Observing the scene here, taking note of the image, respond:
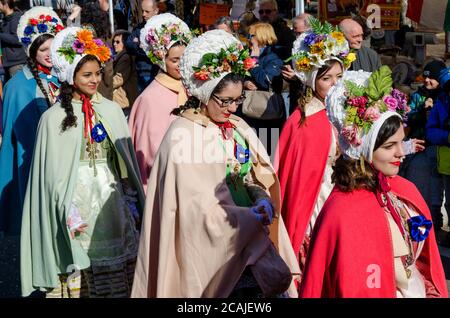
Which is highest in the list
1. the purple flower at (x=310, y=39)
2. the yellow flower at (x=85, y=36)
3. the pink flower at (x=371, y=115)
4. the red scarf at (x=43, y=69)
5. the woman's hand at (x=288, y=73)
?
the yellow flower at (x=85, y=36)

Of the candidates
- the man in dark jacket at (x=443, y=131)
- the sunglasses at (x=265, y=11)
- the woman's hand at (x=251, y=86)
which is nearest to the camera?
the man in dark jacket at (x=443, y=131)

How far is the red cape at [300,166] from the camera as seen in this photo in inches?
284

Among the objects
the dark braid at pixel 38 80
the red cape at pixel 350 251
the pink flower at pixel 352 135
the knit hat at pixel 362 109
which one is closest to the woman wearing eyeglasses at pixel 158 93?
the dark braid at pixel 38 80

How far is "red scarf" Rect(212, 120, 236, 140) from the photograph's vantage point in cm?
590

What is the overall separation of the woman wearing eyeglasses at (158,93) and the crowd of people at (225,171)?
2cm

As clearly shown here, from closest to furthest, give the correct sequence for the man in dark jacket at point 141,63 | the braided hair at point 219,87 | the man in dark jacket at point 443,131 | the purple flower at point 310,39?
the braided hair at point 219,87, the purple flower at point 310,39, the man in dark jacket at point 443,131, the man in dark jacket at point 141,63

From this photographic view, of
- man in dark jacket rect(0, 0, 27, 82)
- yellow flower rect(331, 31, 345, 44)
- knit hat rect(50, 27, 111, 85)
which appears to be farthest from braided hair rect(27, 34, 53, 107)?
man in dark jacket rect(0, 0, 27, 82)

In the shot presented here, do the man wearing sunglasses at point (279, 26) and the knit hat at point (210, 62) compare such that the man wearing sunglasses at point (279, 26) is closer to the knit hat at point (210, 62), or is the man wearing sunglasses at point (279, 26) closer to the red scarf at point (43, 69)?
the red scarf at point (43, 69)

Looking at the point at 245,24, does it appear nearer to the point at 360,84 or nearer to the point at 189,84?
the point at 189,84

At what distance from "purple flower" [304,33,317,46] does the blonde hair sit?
212 centimetres

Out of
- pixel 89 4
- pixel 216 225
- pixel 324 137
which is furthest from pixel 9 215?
pixel 89 4

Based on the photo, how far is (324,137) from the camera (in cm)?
734

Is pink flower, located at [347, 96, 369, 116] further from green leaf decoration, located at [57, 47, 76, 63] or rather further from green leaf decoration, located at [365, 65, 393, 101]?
green leaf decoration, located at [57, 47, 76, 63]
